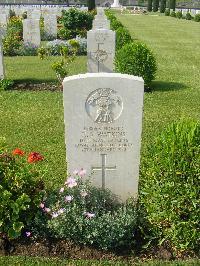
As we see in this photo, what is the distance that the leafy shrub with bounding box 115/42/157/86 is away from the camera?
11.1m

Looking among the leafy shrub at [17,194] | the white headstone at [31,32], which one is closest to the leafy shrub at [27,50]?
the white headstone at [31,32]

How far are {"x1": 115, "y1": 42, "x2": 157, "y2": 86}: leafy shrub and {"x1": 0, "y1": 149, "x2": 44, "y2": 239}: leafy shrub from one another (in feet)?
22.7

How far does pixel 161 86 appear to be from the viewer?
38.8 feet

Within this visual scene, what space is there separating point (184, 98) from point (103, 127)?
250 inches

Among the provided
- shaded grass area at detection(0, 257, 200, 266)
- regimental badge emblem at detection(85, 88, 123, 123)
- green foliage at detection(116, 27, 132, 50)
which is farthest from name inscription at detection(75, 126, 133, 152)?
green foliage at detection(116, 27, 132, 50)

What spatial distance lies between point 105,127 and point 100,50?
25.7ft

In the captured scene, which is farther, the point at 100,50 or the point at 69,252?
the point at 100,50

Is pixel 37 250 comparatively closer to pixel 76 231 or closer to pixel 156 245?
pixel 76 231

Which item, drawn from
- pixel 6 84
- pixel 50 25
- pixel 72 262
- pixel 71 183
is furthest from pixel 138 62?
pixel 50 25

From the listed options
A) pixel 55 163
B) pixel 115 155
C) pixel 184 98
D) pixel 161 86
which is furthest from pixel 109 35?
pixel 115 155

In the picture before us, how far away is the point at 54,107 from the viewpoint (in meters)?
9.55

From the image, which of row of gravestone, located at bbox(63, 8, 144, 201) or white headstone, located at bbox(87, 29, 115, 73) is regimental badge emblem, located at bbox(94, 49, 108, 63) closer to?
white headstone, located at bbox(87, 29, 115, 73)

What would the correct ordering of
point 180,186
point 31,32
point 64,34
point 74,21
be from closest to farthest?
1. point 180,186
2. point 31,32
3. point 64,34
4. point 74,21

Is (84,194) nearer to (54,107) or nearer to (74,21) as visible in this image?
(54,107)
